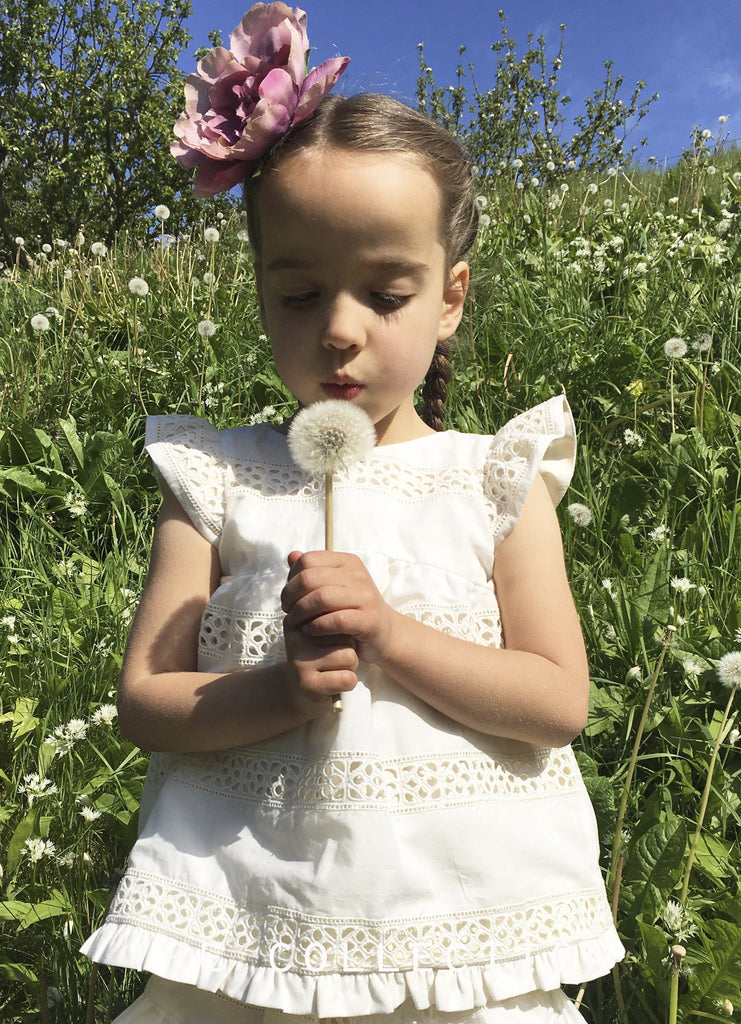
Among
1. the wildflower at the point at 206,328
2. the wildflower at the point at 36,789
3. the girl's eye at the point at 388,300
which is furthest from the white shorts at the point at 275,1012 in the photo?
the wildflower at the point at 206,328

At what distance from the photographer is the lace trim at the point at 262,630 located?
1.51 metres

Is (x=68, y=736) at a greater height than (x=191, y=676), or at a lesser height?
lesser

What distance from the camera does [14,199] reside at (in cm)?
2075

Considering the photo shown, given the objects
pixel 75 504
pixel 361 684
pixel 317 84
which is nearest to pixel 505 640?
pixel 361 684

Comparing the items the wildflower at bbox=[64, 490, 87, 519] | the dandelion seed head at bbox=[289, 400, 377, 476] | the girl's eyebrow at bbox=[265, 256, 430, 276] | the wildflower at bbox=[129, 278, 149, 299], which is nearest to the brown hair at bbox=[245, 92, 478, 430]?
the girl's eyebrow at bbox=[265, 256, 430, 276]

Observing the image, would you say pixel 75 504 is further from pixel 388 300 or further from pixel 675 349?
pixel 675 349

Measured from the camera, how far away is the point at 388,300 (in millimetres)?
1586

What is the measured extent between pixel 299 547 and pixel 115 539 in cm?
172

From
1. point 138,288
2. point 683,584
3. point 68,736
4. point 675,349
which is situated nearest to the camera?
point 68,736

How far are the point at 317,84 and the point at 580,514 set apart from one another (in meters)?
1.47

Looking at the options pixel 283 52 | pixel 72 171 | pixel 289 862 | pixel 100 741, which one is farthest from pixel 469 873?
pixel 72 171

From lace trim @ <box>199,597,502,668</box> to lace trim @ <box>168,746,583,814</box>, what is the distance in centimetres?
16

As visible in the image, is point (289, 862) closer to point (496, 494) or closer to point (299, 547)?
point (299, 547)

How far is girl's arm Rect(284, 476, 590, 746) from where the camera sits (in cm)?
127
